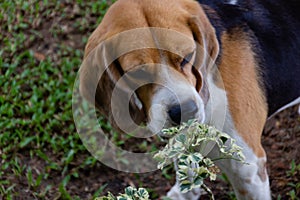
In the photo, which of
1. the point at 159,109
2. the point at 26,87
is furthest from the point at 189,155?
the point at 26,87

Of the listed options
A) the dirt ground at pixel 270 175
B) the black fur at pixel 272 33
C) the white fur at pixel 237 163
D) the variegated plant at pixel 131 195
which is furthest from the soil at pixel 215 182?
the variegated plant at pixel 131 195

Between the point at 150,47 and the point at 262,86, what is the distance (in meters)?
0.87

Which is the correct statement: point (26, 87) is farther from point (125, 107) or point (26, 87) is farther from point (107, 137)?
point (125, 107)

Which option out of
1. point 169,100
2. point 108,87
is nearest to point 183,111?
point 169,100

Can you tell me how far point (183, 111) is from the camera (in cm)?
340

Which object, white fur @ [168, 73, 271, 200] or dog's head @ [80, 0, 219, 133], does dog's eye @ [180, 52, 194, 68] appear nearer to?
dog's head @ [80, 0, 219, 133]

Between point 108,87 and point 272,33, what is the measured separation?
111cm

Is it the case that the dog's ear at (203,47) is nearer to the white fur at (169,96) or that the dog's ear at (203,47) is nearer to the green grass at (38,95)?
the white fur at (169,96)

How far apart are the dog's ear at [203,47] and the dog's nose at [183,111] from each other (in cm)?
22

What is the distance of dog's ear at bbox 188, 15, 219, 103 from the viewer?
3604 millimetres

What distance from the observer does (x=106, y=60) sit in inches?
145

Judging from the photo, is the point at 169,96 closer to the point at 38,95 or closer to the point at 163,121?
the point at 163,121

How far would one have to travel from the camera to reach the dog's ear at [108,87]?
12.0 ft

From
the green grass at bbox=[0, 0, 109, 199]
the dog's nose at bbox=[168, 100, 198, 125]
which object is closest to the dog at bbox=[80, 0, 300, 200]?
the dog's nose at bbox=[168, 100, 198, 125]
